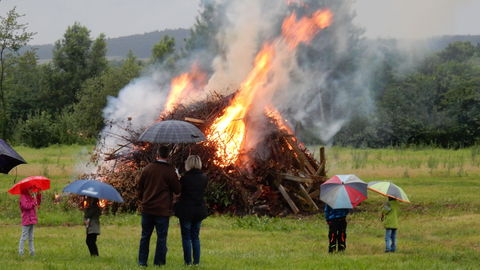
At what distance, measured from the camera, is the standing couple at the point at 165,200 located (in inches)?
402

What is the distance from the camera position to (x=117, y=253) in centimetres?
1221

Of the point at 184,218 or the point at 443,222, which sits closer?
the point at 184,218

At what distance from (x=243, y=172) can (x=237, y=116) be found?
1.72m

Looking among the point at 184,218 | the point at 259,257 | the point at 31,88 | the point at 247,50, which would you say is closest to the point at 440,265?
the point at 259,257

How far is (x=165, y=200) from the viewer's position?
10250mm

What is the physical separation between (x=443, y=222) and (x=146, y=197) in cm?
992

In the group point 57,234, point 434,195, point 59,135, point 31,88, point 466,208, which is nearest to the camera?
point 57,234

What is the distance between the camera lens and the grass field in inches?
443

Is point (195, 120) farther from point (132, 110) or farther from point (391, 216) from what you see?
point (391, 216)

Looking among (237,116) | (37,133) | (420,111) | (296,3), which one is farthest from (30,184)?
(420,111)

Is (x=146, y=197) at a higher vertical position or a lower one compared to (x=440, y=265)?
higher

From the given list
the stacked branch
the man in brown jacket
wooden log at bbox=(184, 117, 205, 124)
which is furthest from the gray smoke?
the man in brown jacket

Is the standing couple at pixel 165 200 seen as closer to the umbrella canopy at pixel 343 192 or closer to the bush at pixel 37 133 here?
the umbrella canopy at pixel 343 192

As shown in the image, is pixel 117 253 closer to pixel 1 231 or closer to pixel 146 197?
pixel 146 197
